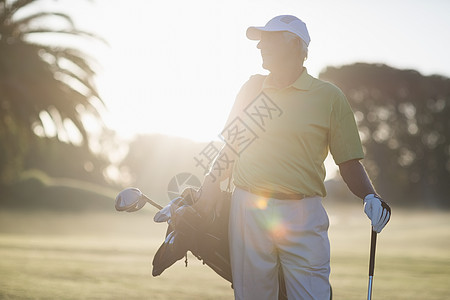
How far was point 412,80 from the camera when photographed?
203 ft

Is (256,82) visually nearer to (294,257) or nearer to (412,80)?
(294,257)

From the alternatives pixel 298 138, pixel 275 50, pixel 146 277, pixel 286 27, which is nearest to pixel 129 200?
pixel 298 138

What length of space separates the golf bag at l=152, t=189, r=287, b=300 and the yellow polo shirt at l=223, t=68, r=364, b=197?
1.01ft

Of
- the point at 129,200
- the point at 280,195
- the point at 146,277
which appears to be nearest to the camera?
the point at 280,195

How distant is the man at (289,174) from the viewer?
A: 147 inches

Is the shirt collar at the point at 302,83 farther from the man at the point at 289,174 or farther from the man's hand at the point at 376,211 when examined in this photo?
the man's hand at the point at 376,211

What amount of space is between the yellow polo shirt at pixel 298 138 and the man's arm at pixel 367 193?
7 centimetres

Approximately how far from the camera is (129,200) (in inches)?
172

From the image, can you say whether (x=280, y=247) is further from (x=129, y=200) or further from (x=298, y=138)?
(x=129, y=200)

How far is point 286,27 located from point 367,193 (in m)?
0.99

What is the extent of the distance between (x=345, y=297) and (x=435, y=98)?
53042 mm

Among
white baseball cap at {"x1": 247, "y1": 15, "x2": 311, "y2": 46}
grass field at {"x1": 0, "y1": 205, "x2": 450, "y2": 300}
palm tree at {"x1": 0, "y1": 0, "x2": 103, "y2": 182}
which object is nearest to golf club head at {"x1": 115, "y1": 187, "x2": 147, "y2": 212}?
white baseball cap at {"x1": 247, "y1": 15, "x2": 311, "y2": 46}

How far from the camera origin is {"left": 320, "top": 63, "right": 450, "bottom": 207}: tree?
54.5 meters

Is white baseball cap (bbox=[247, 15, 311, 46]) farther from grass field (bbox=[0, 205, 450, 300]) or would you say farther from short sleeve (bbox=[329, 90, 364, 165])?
grass field (bbox=[0, 205, 450, 300])
